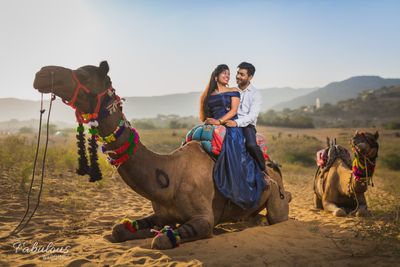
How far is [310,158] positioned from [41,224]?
2229 cm

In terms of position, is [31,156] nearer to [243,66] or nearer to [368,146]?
[243,66]

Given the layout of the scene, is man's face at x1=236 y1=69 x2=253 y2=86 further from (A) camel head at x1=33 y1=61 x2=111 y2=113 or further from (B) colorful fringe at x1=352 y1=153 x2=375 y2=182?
(B) colorful fringe at x1=352 y1=153 x2=375 y2=182

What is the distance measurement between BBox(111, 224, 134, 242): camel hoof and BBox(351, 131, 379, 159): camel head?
443cm

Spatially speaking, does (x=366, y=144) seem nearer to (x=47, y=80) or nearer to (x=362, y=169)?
(x=362, y=169)

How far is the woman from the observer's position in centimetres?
545

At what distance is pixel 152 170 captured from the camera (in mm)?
4973

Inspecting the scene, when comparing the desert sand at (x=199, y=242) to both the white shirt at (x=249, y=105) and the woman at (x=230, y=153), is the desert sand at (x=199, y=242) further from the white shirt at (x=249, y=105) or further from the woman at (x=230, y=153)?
the white shirt at (x=249, y=105)

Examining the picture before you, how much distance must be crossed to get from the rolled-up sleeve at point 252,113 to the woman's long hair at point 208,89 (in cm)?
51

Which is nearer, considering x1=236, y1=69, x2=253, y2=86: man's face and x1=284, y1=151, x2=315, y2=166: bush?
x1=236, y1=69, x2=253, y2=86: man's face

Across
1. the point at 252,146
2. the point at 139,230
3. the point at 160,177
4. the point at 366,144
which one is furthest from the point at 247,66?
the point at 139,230

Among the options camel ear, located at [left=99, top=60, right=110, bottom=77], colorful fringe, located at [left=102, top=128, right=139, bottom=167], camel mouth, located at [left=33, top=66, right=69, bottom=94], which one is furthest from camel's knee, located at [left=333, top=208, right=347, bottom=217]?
camel mouth, located at [left=33, top=66, right=69, bottom=94]

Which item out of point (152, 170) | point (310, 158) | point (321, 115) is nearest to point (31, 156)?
point (152, 170)

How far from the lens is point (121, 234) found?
5.45 meters

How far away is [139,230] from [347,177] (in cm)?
471
